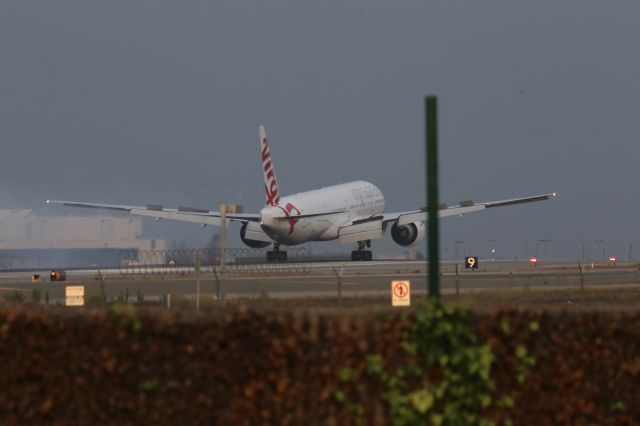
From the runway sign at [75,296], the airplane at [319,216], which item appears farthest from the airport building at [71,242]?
the runway sign at [75,296]

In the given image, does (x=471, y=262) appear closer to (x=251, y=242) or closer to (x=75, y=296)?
(x=251, y=242)

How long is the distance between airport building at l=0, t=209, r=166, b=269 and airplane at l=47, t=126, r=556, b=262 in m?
18.8

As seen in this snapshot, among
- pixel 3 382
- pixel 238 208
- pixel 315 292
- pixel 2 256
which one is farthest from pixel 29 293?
pixel 2 256

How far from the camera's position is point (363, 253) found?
296 ft

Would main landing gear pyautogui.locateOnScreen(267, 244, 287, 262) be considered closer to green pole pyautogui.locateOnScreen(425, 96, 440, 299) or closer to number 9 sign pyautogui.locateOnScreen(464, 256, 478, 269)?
number 9 sign pyautogui.locateOnScreen(464, 256, 478, 269)

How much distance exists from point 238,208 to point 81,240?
8842 centimetres

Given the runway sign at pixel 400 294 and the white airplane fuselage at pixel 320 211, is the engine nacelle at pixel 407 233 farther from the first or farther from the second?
the runway sign at pixel 400 294

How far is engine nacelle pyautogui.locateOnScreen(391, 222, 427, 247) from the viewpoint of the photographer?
90.2 m

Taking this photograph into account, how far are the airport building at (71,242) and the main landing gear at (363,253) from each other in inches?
974

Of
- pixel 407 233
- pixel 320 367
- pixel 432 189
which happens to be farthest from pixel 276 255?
pixel 320 367

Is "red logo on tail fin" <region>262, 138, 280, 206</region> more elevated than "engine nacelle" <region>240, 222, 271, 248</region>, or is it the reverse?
"red logo on tail fin" <region>262, 138, 280, 206</region>

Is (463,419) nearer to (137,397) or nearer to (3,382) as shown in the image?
(137,397)

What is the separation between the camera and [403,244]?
91.2 metres

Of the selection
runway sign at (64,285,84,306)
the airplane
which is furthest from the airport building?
runway sign at (64,285,84,306)
